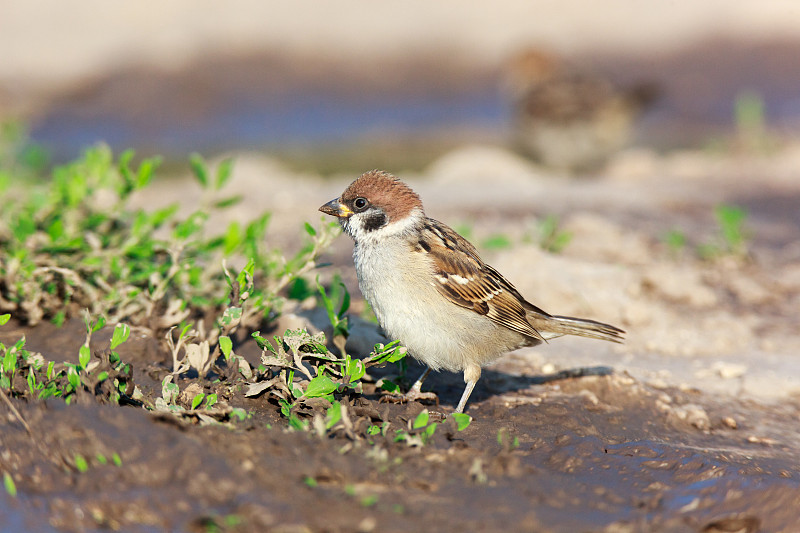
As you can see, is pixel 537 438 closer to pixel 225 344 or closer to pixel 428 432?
pixel 428 432

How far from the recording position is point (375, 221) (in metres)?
5.01

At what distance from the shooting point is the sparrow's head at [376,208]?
16.4ft

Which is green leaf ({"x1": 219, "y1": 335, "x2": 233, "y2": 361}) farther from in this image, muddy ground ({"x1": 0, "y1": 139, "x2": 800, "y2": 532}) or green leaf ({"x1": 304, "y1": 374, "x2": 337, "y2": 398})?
green leaf ({"x1": 304, "y1": 374, "x2": 337, "y2": 398})

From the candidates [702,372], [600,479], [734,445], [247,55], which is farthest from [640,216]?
[247,55]

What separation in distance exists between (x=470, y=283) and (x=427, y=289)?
0.32 metres

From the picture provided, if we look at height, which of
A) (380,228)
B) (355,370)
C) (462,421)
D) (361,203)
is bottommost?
(462,421)

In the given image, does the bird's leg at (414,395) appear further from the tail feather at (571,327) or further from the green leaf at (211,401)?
the green leaf at (211,401)

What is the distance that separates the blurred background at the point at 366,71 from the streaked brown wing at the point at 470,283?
872 cm

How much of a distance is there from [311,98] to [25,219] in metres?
14.3

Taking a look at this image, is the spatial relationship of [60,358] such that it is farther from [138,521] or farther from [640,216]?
[640,216]

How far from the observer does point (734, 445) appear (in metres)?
4.64

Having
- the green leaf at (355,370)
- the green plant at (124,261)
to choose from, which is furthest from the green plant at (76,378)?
the green leaf at (355,370)

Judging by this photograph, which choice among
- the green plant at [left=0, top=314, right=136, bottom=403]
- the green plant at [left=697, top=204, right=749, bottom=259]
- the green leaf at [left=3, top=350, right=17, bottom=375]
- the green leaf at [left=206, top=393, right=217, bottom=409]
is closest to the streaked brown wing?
the green leaf at [left=206, top=393, right=217, bottom=409]

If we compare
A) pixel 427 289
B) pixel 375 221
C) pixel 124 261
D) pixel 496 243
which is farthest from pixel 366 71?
pixel 427 289
